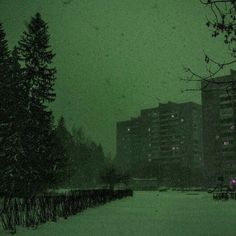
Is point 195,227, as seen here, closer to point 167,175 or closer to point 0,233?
point 0,233

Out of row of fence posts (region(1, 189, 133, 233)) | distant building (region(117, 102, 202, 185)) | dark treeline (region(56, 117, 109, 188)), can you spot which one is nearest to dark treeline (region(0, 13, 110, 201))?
row of fence posts (region(1, 189, 133, 233))

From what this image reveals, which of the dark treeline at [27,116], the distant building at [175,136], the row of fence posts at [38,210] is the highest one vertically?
the distant building at [175,136]

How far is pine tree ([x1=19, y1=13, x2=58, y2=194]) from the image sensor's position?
39062mm

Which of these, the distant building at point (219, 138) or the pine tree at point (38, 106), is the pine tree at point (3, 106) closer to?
the pine tree at point (38, 106)

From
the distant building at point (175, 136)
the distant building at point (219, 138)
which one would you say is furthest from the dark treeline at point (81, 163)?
the distant building at point (175, 136)

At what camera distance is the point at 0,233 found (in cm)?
1642

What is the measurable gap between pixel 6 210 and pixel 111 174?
62.4m

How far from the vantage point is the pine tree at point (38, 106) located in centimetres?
3906

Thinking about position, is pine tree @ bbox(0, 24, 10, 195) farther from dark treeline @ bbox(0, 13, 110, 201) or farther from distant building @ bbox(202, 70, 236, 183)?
distant building @ bbox(202, 70, 236, 183)

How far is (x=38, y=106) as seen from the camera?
40.7m

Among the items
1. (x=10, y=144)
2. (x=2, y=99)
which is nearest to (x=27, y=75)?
(x=2, y=99)

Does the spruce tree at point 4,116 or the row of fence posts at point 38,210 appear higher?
the spruce tree at point 4,116

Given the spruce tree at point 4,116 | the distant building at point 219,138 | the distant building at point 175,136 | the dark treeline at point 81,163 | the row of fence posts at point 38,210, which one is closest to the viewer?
the row of fence posts at point 38,210

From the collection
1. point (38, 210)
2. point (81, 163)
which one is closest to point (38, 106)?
point (38, 210)
